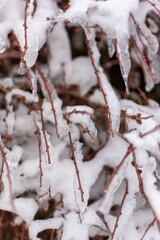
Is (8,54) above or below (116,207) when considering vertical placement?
above

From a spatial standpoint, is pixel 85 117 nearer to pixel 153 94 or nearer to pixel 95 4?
pixel 95 4

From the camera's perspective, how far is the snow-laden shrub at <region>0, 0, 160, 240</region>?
2.84ft

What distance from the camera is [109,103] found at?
3.00ft

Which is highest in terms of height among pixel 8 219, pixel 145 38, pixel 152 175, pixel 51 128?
pixel 145 38

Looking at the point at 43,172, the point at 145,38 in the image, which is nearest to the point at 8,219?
the point at 43,172

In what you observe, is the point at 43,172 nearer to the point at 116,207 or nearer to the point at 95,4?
the point at 116,207

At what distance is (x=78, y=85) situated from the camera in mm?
1288

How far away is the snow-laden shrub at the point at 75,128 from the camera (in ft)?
2.84

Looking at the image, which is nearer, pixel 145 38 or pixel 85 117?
pixel 85 117

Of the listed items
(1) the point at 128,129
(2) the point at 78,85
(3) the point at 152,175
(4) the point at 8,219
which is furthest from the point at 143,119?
(4) the point at 8,219

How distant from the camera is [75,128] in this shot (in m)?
1.05

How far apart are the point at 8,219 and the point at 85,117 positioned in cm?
60

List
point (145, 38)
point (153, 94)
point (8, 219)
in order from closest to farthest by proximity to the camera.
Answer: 1. point (145, 38)
2. point (8, 219)
3. point (153, 94)

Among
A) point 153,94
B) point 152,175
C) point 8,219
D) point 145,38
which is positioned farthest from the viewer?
point 153,94
